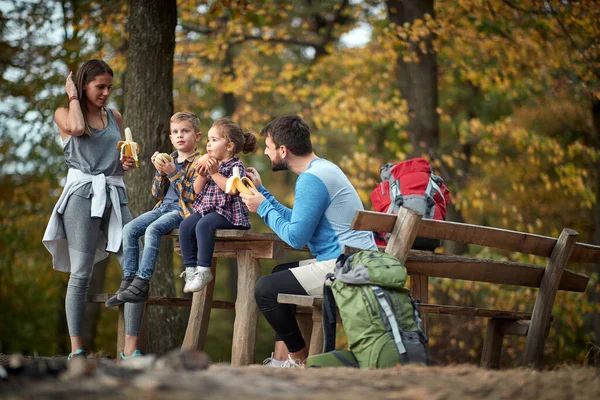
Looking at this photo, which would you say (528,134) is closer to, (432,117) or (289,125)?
Answer: (432,117)

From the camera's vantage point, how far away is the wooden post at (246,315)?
565cm

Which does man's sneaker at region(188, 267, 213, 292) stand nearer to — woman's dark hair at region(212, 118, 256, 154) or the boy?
the boy

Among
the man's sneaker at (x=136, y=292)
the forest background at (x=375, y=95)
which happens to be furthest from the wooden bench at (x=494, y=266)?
the forest background at (x=375, y=95)

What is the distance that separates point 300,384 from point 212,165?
2.61 metres

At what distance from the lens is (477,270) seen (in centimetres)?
568

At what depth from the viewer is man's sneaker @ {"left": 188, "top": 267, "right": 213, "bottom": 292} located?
5.53 metres

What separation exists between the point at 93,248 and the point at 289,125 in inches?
69.6

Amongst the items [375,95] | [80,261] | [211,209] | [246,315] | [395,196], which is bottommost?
[246,315]

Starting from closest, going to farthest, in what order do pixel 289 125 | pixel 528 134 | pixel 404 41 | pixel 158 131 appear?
pixel 289 125, pixel 158 131, pixel 404 41, pixel 528 134

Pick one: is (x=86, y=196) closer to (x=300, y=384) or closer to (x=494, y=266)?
(x=494, y=266)

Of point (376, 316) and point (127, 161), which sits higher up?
point (127, 161)

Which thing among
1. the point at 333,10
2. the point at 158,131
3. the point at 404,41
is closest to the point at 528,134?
the point at 404,41

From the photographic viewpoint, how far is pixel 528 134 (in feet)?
42.6

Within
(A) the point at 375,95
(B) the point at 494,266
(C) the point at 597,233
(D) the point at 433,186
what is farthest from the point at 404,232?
(A) the point at 375,95
